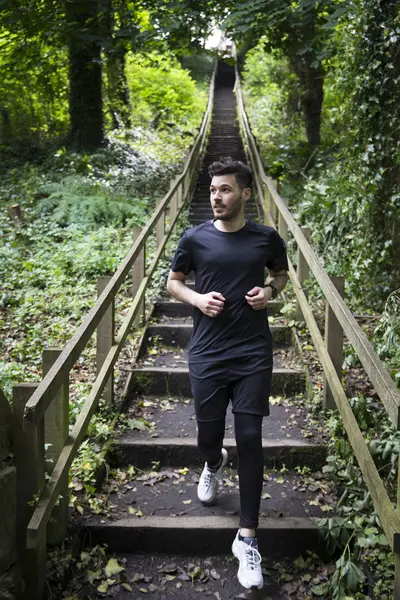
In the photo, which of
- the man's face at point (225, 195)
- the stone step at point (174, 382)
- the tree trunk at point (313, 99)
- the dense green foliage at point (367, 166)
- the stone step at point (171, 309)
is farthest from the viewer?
the tree trunk at point (313, 99)

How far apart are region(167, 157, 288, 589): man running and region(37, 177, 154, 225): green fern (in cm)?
738

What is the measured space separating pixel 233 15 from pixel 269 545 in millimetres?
7583

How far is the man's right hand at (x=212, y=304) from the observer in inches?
132

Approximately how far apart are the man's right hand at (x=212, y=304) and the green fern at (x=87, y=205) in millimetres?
7516

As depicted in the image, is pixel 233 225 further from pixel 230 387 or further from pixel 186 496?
pixel 186 496

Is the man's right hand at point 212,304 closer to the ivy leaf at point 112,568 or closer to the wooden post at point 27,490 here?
the wooden post at point 27,490

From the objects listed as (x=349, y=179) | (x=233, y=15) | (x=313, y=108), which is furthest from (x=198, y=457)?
(x=313, y=108)

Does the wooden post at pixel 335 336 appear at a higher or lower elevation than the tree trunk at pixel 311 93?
lower

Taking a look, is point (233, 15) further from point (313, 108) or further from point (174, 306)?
point (313, 108)

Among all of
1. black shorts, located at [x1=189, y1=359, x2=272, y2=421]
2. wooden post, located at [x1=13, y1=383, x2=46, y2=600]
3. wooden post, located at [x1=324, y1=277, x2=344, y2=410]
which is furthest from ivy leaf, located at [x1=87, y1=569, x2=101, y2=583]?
wooden post, located at [x1=324, y1=277, x2=344, y2=410]

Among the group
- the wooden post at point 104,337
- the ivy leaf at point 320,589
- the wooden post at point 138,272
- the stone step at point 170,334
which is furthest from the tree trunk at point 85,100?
the ivy leaf at point 320,589

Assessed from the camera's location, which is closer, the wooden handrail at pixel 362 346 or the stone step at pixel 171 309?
the wooden handrail at pixel 362 346

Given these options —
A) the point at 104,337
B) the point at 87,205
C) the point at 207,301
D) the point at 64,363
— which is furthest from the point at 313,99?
the point at 64,363

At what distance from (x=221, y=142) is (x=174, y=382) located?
16.7m
